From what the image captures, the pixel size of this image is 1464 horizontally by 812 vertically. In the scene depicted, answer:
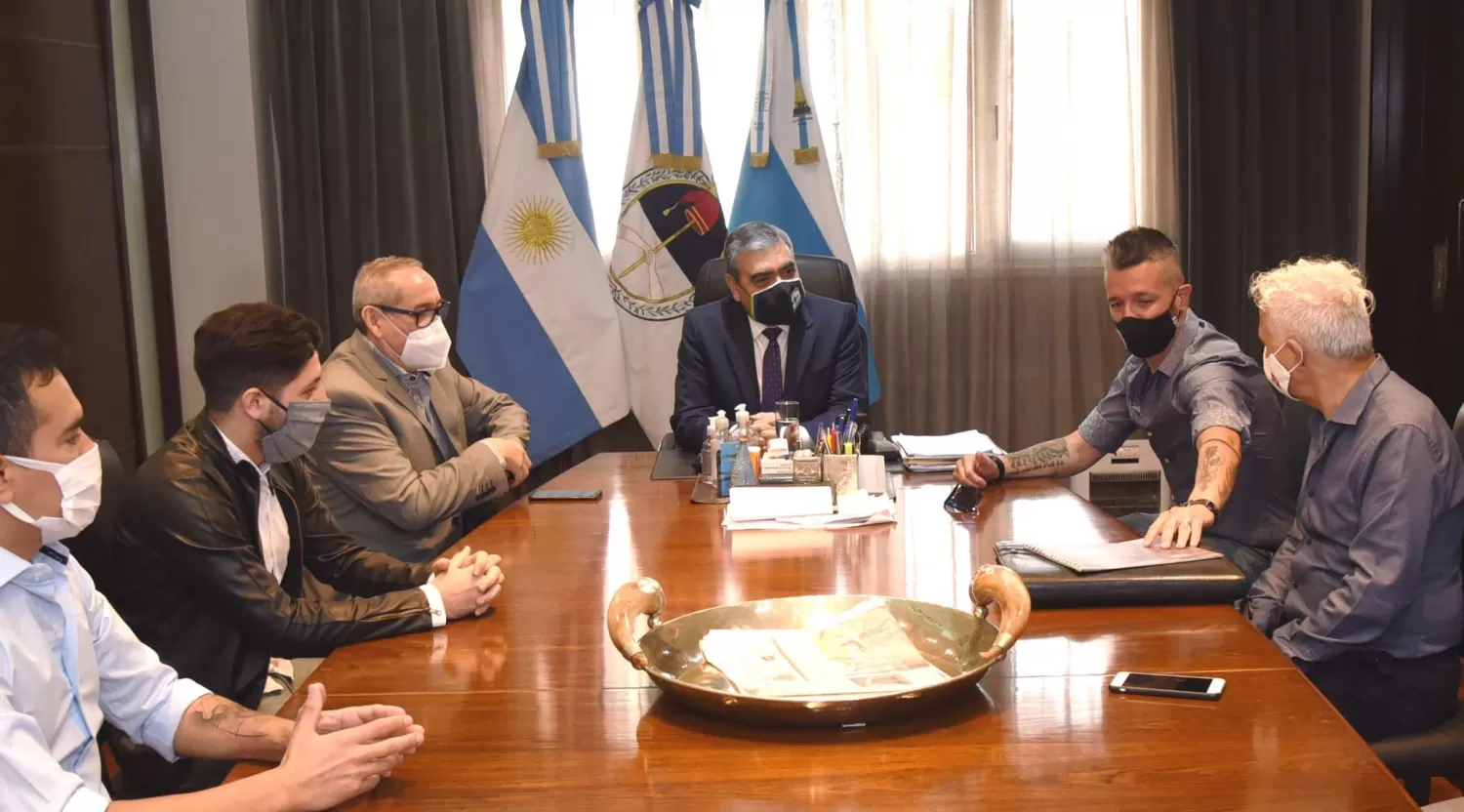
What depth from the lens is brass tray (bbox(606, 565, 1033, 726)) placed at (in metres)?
1.39

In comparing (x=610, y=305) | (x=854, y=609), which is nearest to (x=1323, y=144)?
(x=610, y=305)

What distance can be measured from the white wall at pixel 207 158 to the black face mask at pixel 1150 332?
307cm

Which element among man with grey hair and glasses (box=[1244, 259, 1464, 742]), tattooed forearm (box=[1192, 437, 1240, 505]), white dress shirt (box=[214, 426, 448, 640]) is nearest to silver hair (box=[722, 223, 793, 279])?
tattooed forearm (box=[1192, 437, 1240, 505])

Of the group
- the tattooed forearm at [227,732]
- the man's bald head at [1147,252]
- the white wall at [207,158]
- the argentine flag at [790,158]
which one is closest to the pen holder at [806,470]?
the man's bald head at [1147,252]

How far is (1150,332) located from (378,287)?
172cm

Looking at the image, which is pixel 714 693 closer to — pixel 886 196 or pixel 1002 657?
pixel 1002 657

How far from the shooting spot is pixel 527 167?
14.6 ft

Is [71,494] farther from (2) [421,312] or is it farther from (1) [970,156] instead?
(1) [970,156]

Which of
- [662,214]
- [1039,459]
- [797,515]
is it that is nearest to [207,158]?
[662,214]

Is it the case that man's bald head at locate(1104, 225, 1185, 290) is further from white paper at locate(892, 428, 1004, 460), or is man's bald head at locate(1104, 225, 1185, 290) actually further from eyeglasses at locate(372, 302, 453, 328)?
eyeglasses at locate(372, 302, 453, 328)

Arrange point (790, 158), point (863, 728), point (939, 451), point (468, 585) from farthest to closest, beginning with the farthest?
1. point (790, 158)
2. point (939, 451)
3. point (468, 585)
4. point (863, 728)

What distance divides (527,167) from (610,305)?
0.55 metres

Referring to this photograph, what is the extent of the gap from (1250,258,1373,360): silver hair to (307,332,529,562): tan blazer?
1.71m

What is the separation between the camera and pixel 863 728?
1416 millimetres
